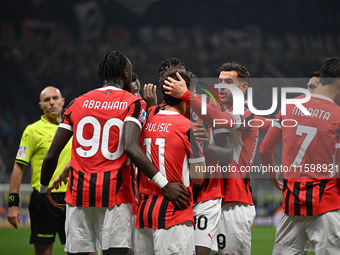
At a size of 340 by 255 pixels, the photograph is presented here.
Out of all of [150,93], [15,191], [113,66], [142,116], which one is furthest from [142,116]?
[15,191]

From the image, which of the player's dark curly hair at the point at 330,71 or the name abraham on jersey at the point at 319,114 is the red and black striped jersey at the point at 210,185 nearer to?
the name abraham on jersey at the point at 319,114

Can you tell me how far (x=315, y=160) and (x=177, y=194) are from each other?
118cm

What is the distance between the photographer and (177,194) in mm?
3551

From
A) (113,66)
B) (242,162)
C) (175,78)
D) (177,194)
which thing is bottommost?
(177,194)

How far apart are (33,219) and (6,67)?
16.0m

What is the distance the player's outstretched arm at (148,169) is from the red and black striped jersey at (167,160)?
0.21ft

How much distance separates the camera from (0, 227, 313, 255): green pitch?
28.7 ft

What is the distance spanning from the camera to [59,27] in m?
22.3

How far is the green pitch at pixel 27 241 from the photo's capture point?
874 cm

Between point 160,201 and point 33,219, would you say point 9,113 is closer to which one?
point 33,219

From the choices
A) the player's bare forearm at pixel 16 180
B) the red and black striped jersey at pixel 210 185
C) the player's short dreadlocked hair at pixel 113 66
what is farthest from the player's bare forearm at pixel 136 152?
the player's bare forearm at pixel 16 180

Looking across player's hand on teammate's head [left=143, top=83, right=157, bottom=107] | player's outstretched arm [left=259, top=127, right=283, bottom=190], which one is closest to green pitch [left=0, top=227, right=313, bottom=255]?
player's outstretched arm [left=259, top=127, right=283, bottom=190]

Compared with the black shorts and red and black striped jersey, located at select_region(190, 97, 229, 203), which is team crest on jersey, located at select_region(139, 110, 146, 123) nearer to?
red and black striped jersey, located at select_region(190, 97, 229, 203)

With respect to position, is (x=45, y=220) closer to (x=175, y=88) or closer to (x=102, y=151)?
(x=102, y=151)
